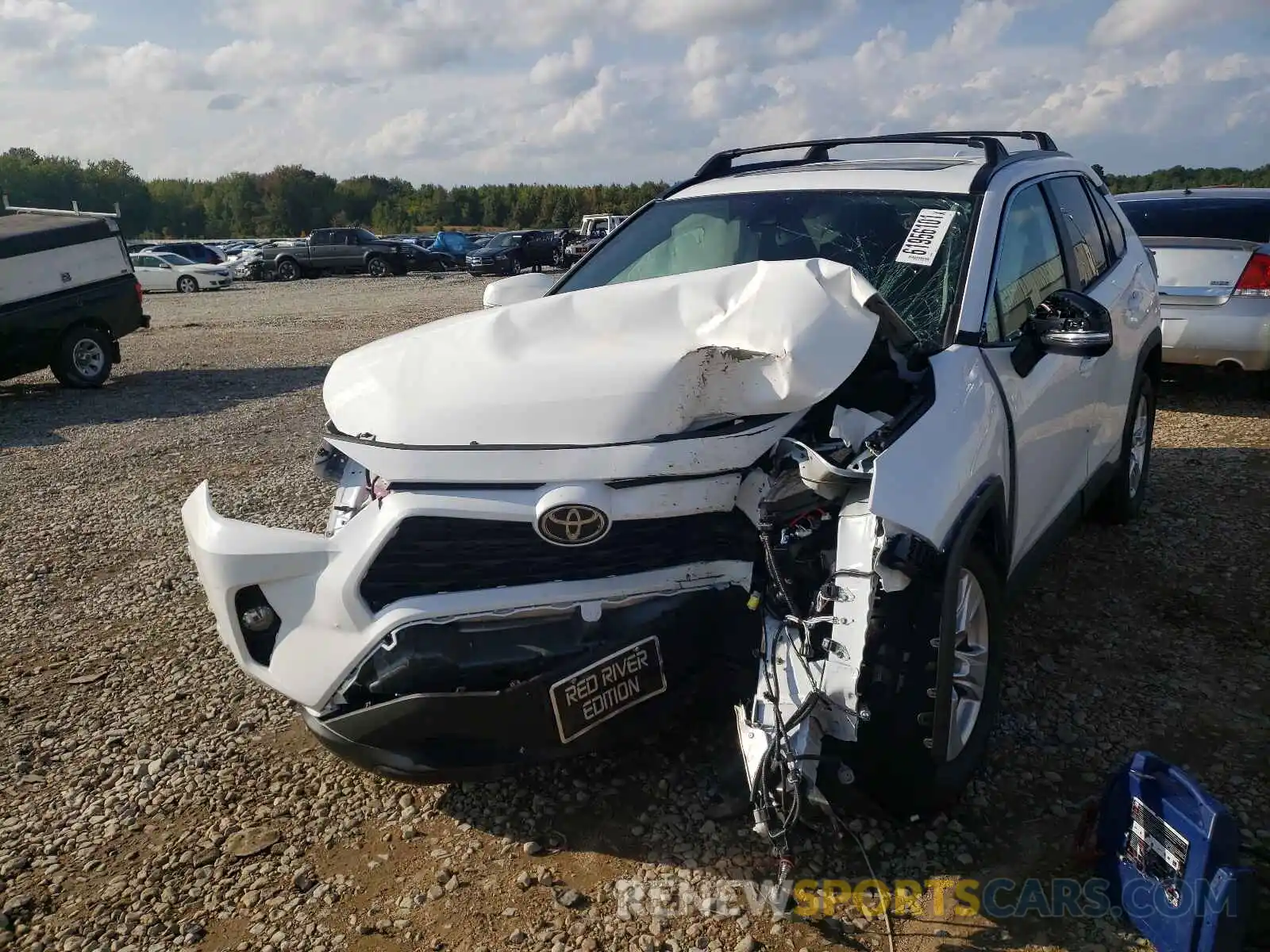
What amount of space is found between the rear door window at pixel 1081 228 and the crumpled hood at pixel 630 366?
5.97ft

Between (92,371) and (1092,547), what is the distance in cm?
1088

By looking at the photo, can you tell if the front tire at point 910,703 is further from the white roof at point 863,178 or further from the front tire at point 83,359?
the front tire at point 83,359

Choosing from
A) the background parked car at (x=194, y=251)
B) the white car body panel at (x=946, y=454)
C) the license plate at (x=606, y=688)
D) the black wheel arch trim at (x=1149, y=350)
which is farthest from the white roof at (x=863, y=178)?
the background parked car at (x=194, y=251)

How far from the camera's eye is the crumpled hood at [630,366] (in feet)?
8.09

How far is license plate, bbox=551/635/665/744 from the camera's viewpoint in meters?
2.40

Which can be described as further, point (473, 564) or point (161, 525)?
point (161, 525)

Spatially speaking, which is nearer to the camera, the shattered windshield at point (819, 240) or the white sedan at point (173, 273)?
the shattered windshield at point (819, 240)

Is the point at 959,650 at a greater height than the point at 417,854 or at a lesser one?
greater

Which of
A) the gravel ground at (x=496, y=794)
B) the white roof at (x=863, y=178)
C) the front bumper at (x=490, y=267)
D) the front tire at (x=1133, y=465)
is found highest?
the white roof at (x=863, y=178)

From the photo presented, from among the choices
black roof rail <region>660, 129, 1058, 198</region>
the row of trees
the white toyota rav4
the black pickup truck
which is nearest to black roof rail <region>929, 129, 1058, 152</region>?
black roof rail <region>660, 129, 1058, 198</region>

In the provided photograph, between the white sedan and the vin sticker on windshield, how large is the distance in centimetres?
2817

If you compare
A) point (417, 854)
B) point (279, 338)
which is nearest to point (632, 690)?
point (417, 854)

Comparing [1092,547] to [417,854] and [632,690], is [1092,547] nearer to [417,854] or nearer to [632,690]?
[632,690]

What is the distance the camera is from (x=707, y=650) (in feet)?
8.41
